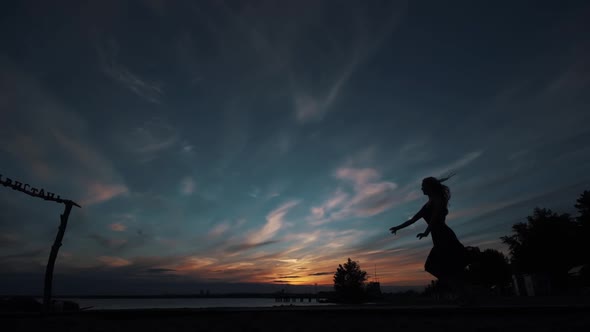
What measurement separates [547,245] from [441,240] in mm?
46370

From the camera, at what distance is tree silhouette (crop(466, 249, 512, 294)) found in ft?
208

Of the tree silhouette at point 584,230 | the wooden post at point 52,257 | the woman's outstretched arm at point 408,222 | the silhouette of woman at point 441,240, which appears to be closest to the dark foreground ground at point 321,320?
the silhouette of woman at point 441,240

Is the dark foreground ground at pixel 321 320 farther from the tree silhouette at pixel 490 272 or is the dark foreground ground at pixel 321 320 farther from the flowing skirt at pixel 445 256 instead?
the tree silhouette at pixel 490 272

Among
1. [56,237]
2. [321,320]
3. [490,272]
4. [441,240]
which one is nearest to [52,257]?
[56,237]

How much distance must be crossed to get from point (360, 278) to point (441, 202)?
84.2 metres

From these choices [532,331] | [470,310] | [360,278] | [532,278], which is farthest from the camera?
[360,278]

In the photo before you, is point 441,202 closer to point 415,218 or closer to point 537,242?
point 415,218

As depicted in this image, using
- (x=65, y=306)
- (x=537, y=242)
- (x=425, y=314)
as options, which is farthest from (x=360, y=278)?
(x=425, y=314)

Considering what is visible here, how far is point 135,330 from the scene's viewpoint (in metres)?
4.75

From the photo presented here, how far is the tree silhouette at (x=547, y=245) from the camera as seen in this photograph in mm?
40309

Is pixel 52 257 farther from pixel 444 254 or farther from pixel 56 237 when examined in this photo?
pixel 444 254

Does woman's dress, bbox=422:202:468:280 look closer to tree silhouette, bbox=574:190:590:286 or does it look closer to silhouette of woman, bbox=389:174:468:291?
silhouette of woman, bbox=389:174:468:291

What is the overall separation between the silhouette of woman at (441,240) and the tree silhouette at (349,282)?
79.5 m

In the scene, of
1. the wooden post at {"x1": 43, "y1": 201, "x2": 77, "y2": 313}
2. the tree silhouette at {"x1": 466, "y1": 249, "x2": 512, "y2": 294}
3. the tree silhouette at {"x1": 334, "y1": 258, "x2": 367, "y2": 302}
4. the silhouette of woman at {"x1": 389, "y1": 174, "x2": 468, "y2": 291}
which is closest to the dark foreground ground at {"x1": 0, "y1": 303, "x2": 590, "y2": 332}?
the silhouette of woman at {"x1": 389, "y1": 174, "x2": 468, "y2": 291}
